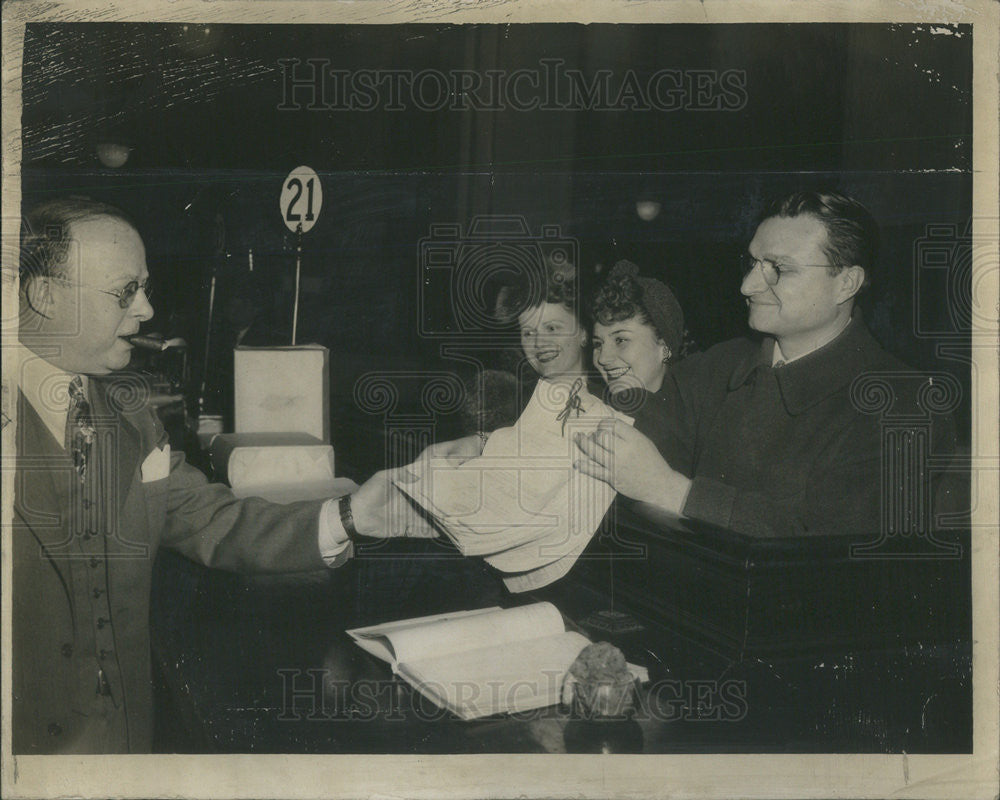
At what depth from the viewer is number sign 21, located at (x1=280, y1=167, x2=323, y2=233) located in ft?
8.70

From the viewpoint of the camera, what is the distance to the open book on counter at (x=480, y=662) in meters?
2.59

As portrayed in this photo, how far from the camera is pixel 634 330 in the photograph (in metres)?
2.65

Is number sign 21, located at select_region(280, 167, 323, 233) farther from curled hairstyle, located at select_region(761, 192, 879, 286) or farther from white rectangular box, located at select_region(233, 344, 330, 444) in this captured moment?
curled hairstyle, located at select_region(761, 192, 879, 286)

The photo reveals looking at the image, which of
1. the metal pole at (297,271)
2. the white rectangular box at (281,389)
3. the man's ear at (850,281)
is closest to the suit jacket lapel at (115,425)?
the white rectangular box at (281,389)

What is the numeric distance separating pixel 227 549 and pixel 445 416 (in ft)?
2.04

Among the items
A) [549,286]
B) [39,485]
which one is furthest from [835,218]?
[39,485]

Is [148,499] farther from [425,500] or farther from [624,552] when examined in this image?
[624,552]

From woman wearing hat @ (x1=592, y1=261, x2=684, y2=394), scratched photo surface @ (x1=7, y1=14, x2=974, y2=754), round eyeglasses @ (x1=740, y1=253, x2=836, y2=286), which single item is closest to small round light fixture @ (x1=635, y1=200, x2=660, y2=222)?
scratched photo surface @ (x1=7, y1=14, x2=974, y2=754)

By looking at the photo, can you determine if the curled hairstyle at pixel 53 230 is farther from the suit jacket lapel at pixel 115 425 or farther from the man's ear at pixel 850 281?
the man's ear at pixel 850 281

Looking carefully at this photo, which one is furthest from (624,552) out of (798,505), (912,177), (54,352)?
(54,352)

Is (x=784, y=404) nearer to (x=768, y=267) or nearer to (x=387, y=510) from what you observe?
(x=768, y=267)

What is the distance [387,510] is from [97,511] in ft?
2.31

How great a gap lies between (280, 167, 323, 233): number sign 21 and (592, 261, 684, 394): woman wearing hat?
71cm

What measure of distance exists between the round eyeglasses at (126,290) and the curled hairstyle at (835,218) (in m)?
1.49
